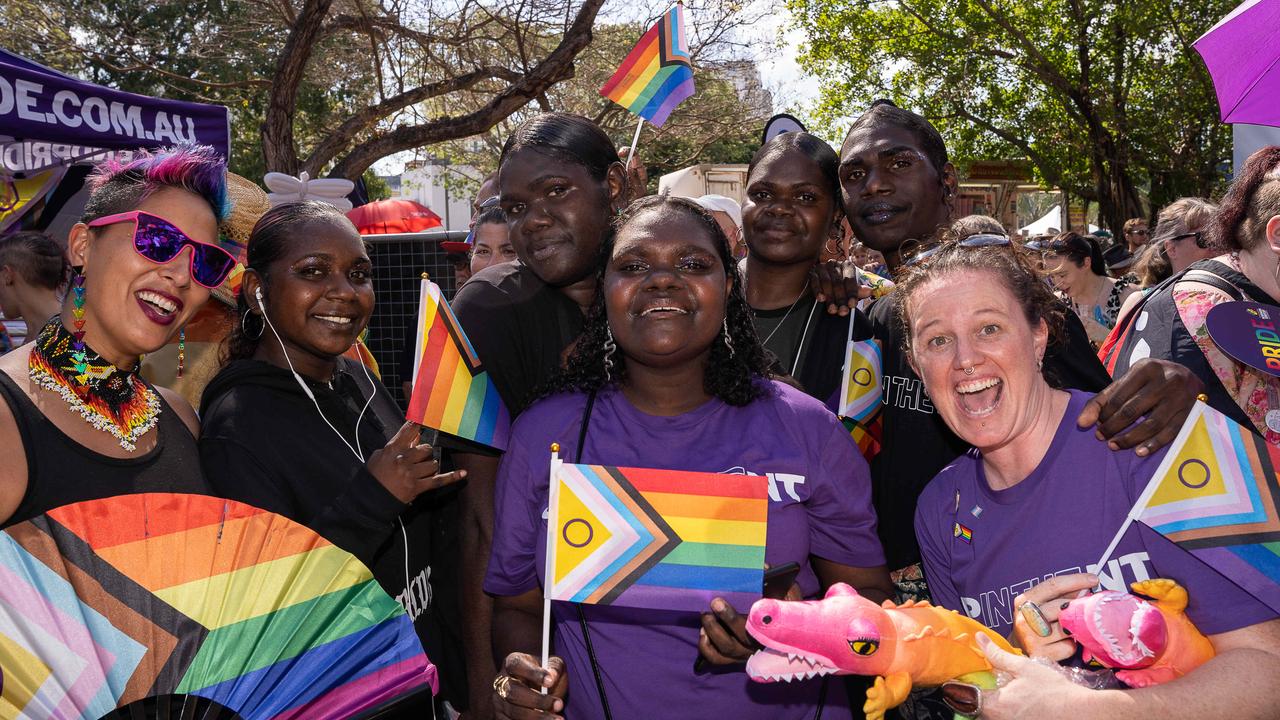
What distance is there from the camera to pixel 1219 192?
20391 millimetres

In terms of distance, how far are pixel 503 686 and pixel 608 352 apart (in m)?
0.91

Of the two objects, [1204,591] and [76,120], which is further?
[76,120]

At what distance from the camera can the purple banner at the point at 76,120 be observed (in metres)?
6.81

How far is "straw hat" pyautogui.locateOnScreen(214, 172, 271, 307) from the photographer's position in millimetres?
3309

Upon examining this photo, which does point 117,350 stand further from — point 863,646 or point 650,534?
point 863,646

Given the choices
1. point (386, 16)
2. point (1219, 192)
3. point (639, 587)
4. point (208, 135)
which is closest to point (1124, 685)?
point (639, 587)

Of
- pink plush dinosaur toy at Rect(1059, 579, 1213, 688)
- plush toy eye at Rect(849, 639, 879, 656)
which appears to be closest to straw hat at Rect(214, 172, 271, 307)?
plush toy eye at Rect(849, 639, 879, 656)

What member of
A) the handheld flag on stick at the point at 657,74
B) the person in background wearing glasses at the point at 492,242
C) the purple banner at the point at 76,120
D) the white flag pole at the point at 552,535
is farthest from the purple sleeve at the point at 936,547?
the purple banner at the point at 76,120

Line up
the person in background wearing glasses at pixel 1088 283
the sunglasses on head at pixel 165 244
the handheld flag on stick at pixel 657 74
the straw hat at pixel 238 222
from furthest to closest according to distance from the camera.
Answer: the person in background wearing glasses at pixel 1088 283 < the handheld flag on stick at pixel 657 74 < the straw hat at pixel 238 222 < the sunglasses on head at pixel 165 244

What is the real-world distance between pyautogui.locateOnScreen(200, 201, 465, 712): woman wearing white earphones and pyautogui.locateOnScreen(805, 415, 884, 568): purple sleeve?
3.18 feet

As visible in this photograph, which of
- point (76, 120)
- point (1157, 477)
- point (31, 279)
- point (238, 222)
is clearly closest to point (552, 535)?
point (1157, 477)

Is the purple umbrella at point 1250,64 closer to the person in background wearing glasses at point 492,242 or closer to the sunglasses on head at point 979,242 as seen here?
the sunglasses on head at point 979,242

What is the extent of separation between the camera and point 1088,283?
355 inches

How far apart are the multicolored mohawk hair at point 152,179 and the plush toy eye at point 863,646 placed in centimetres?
195
